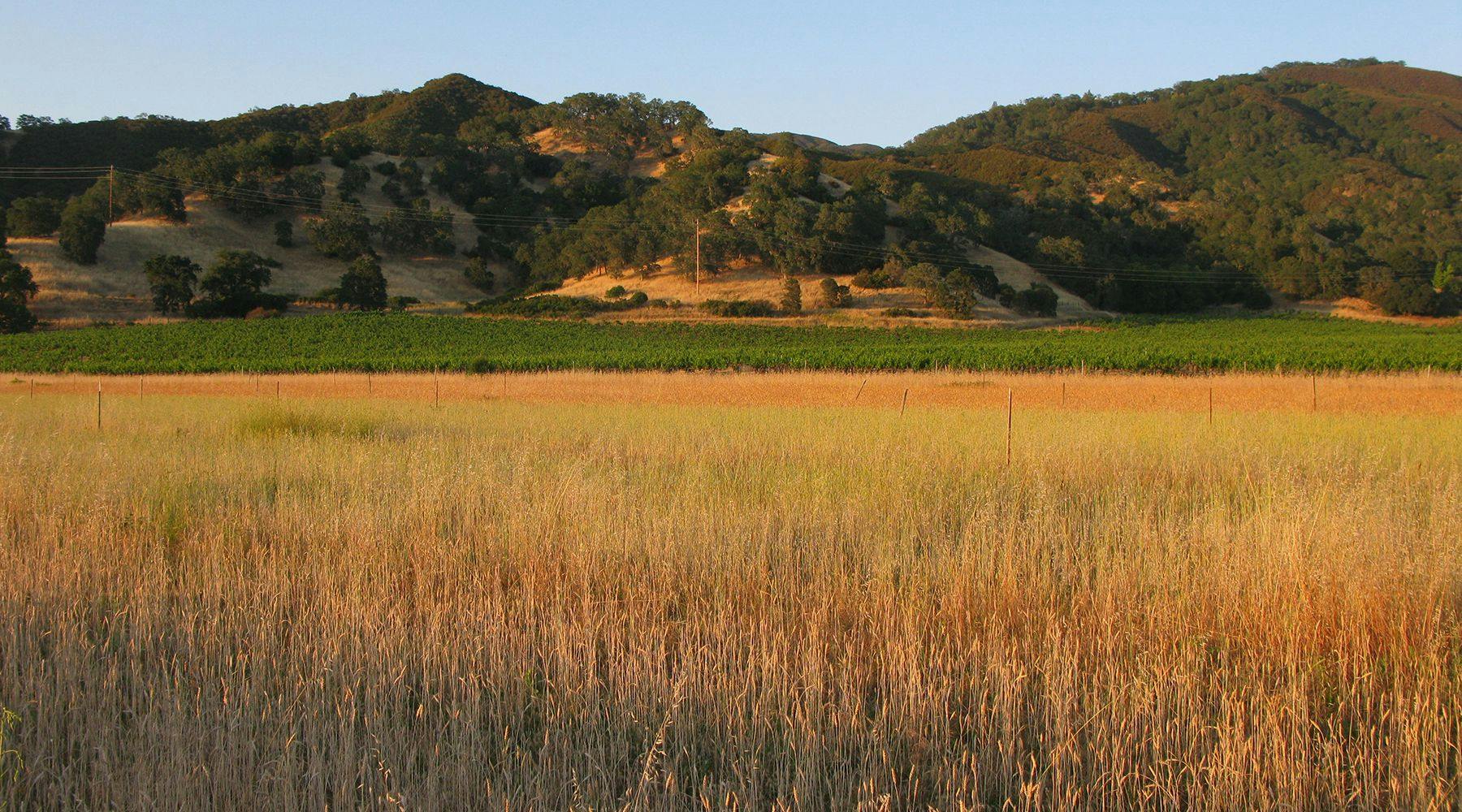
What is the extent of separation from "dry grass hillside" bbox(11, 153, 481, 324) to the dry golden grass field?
62.0 meters

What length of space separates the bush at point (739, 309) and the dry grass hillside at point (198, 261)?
76.9 ft

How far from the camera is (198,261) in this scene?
2911 inches

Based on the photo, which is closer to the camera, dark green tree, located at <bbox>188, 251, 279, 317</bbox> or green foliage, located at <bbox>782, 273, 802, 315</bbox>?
dark green tree, located at <bbox>188, 251, 279, 317</bbox>

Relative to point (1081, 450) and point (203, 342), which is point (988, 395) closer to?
point (1081, 450)

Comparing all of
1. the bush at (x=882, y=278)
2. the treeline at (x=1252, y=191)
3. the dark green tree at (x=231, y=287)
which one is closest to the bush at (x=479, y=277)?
the dark green tree at (x=231, y=287)

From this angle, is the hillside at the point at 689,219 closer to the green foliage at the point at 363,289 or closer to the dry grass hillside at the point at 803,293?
the dry grass hillside at the point at 803,293

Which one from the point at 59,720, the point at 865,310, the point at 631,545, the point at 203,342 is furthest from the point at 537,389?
the point at 865,310

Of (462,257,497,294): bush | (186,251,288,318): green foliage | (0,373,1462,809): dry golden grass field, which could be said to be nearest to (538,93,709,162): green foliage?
(462,257,497,294): bush

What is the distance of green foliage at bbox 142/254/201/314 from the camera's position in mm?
60906

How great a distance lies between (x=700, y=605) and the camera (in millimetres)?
5527

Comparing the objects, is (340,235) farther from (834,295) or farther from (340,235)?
(834,295)

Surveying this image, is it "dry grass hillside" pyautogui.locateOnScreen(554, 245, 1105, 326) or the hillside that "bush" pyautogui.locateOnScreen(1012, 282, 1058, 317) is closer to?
the hillside

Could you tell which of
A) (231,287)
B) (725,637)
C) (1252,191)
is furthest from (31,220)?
(1252,191)

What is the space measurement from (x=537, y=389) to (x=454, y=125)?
132 metres
